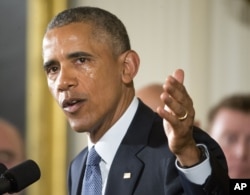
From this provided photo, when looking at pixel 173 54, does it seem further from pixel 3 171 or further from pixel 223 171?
pixel 3 171

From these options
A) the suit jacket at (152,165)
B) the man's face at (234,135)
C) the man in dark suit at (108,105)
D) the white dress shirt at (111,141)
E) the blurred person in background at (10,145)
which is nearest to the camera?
the suit jacket at (152,165)

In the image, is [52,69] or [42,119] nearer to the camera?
[52,69]

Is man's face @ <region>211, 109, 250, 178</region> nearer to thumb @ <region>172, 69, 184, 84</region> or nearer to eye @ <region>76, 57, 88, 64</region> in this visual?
eye @ <region>76, 57, 88, 64</region>

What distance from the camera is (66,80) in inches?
54.7

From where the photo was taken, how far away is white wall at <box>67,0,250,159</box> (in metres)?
2.33

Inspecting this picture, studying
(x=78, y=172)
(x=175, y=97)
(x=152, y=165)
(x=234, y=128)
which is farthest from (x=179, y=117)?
(x=234, y=128)

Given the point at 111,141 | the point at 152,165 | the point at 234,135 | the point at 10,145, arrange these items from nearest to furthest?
the point at 152,165, the point at 111,141, the point at 234,135, the point at 10,145

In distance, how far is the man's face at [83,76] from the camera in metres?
1.40

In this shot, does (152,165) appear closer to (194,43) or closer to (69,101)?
(69,101)

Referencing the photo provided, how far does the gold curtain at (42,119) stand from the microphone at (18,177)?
1.25m

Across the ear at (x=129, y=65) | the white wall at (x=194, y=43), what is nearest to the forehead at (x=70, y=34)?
the ear at (x=129, y=65)

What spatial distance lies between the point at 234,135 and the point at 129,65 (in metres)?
0.88

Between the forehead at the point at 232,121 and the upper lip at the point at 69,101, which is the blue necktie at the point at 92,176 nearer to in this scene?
the upper lip at the point at 69,101

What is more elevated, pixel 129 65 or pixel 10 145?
pixel 129 65
